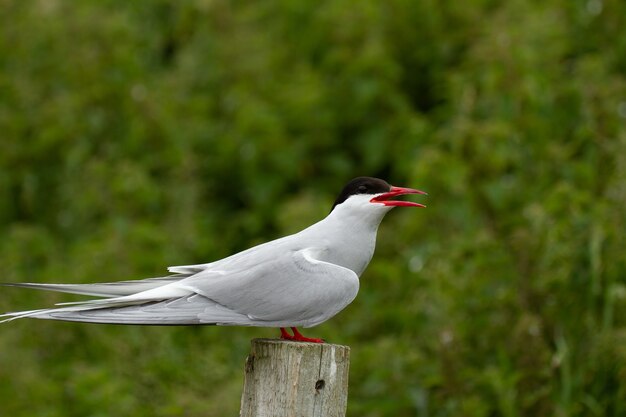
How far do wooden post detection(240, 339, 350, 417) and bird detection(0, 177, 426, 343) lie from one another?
200 millimetres

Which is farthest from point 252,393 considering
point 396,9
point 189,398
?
point 396,9

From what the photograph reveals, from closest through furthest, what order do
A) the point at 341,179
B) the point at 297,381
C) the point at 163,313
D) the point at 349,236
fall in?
the point at 297,381 → the point at 163,313 → the point at 349,236 → the point at 341,179

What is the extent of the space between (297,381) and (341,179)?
4.75 m

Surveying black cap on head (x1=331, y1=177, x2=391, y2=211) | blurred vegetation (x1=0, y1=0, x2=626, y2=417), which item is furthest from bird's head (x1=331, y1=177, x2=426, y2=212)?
blurred vegetation (x1=0, y1=0, x2=626, y2=417)

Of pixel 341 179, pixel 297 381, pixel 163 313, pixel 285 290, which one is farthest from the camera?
pixel 341 179

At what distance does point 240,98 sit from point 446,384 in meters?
3.26

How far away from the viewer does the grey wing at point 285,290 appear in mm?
3498

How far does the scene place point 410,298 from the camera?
6523 mm

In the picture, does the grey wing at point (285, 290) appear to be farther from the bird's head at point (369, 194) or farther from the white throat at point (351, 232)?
the bird's head at point (369, 194)

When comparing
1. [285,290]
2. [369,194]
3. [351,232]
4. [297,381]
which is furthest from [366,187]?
[297,381]

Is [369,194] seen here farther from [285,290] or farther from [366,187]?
[285,290]

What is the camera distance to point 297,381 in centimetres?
321

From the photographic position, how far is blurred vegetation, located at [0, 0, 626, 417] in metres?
5.78

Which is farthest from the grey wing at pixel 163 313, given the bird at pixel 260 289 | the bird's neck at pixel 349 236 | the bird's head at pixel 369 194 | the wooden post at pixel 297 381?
the bird's head at pixel 369 194
